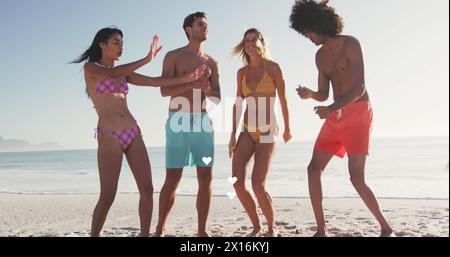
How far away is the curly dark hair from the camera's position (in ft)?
14.8

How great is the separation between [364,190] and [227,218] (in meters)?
3.48

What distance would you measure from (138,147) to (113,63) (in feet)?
2.96

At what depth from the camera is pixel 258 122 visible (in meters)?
4.88

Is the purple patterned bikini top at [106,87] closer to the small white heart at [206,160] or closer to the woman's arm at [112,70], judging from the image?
the woman's arm at [112,70]

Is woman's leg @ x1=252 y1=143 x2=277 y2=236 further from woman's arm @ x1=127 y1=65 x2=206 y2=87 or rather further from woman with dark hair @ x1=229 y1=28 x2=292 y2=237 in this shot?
woman's arm @ x1=127 y1=65 x2=206 y2=87

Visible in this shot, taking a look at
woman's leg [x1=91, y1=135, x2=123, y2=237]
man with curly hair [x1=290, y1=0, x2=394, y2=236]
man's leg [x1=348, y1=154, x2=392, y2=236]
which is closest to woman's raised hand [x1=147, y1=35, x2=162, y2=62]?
woman's leg [x1=91, y1=135, x2=123, y2=237]

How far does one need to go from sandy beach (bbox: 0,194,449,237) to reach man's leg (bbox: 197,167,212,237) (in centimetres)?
79

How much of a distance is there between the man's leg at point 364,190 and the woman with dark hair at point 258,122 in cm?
85

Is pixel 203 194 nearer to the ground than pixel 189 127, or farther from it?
nearer to the ground

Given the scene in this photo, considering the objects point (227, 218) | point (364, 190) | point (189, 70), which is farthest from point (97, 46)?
point (227, 218)

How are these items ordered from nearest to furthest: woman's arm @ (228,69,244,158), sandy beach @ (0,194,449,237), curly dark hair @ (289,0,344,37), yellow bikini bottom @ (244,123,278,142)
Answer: curly dark hair @ (289,0,344,37) → yellow bikini bottom @ (244,123,278,142) → woman's arm @ (228,69,244,158) → sandy beach @ (0,194,449,237)

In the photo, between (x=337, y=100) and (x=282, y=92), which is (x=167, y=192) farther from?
(x=337, y=100)
